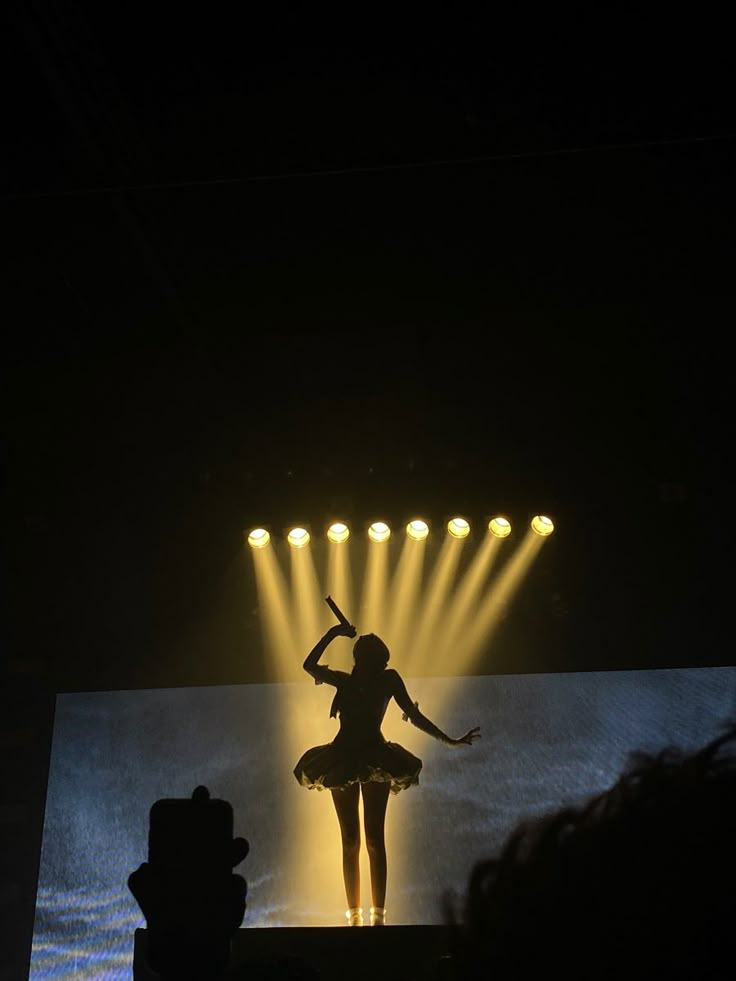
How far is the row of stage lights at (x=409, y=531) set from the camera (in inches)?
161

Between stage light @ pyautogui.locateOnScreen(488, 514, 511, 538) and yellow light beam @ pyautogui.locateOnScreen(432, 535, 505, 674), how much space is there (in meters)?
0.06

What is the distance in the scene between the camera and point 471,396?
4277 mm

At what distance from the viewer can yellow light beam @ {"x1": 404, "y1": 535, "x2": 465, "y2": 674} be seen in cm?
400

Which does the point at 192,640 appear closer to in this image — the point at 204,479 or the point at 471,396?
the point at 204,479

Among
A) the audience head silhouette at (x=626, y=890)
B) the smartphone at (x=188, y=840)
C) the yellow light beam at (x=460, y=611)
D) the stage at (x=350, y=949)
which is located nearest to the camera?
Answer: the audience head silhouette at (x=626, y=890)

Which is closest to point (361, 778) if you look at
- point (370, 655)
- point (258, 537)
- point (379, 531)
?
point (370, 655)

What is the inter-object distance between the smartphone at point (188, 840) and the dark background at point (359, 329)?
2.55m

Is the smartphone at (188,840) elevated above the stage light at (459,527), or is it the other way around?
the stage light at (459,527)

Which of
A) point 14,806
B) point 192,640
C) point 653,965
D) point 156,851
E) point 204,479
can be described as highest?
point 204,479

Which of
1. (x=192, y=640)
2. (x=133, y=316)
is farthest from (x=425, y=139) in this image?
(x=192, y=640)

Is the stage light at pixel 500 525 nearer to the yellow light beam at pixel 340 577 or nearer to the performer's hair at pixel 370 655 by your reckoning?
the yellow light beam at pixel 340 577

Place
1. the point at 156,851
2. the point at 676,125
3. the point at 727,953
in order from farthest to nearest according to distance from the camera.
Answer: the point at 676,125, the point at 156,851, the point at 727,953

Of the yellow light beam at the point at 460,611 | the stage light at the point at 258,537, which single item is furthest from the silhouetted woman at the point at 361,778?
the stage light at the point at 258,537

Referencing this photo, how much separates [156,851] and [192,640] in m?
3.17
